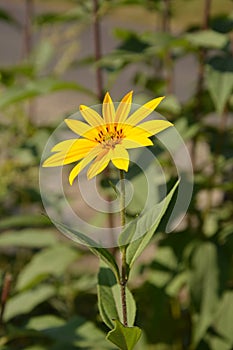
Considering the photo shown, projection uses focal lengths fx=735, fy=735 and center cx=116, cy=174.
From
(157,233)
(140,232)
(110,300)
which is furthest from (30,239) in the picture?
(140,232)

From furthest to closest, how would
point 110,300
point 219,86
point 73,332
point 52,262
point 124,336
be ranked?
point 52,262 → point 219,86 → point 73,332 → point 110,300 → point 124,336

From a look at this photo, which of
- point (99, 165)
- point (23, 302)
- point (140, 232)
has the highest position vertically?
point (99, 165)

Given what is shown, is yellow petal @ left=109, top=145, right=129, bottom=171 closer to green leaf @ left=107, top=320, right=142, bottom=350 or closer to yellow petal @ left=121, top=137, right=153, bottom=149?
yellow petal @ left=121, top=137, right=153, bottom=149

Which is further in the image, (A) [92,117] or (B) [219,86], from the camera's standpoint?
(B) [219,86]

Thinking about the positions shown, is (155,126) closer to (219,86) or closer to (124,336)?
(124,336)

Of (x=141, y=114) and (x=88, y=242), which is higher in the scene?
(x=141, y=114)

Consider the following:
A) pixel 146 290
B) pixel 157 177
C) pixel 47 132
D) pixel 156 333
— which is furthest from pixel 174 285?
pixel 47 132

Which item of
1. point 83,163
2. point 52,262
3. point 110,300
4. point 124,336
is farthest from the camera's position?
point 52,262

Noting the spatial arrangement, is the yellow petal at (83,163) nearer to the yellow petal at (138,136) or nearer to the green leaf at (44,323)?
the yellow petal at (138,136)
